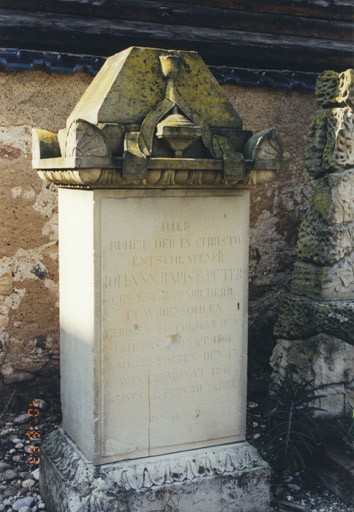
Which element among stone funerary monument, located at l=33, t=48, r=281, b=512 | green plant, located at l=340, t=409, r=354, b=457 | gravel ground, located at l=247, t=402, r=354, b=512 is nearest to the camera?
stone funerary monument, located at l=33, t=48, r=281, b=512

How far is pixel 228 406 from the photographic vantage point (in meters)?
3.29

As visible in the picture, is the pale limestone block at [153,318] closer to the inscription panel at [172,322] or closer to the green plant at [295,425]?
the inscription panel at [172,322]

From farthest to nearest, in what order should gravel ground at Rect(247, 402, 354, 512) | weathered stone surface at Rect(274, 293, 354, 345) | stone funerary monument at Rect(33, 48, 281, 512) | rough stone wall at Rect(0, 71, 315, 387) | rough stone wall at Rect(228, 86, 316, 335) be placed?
rough stone wall at Rect(228, 86, 316, 335) < rough stone wall at Rect(0, 71, 315, 387) < weathered stone surface at Rect(274, 293, 354, 345) < gravel ground at Rect(247, 402, 354, 512) < stone funerary monument at Rect(33, 48, 281, 512)

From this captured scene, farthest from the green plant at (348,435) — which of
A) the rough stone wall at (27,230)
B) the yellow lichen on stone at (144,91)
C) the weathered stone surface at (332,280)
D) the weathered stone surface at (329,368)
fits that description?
the rough stone wall at (27,230)

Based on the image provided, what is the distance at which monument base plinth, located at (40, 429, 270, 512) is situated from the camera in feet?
9.77

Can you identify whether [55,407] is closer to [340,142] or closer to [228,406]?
[228,406]

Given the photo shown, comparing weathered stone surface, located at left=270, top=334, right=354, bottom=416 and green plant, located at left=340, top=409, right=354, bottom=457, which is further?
weathered stone surface, located at left=270, top=334, right=354, bottom=416

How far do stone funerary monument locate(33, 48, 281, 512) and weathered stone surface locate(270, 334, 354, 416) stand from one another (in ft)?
2.41

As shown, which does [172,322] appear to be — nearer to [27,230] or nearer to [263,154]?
[263,154]

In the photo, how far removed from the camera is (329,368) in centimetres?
385

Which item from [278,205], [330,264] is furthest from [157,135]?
[278,205]

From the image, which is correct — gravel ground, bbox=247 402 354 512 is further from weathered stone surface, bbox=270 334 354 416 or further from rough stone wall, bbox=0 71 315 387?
rough stone wall, bbox=0 71 315 387

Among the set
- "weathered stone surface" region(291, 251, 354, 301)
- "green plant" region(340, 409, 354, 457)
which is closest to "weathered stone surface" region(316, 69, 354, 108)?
"weathered stone surface" region(291, 251, 354, 301)

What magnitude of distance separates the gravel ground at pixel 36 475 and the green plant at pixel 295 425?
4.5 inches
